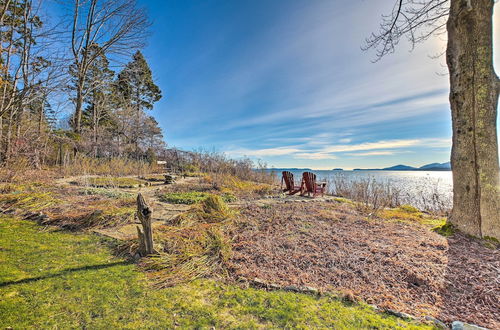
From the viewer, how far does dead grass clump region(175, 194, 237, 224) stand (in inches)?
131

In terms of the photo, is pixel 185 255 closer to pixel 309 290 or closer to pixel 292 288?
pixel 292 288

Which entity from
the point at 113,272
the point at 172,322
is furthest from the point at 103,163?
the point at 172,322

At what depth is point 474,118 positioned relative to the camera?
3.07 metres

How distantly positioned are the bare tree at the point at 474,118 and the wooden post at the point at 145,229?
4371mm

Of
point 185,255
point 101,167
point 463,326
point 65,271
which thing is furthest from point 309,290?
point 101,167

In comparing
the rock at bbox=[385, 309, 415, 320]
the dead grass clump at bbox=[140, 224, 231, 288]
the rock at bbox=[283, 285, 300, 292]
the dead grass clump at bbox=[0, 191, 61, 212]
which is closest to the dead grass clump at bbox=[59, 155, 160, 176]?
the dead grass clump at bbox=[0, 191, 61, 212]

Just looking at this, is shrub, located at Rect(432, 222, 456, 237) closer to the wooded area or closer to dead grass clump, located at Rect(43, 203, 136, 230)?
dead grass clump, located at Rect(43, 203, 136, 230)

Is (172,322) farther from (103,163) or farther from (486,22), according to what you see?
(103,163)

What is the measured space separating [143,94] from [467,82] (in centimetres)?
2317

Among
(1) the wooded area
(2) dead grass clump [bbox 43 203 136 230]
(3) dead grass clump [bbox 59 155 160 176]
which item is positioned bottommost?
(2) dead grass clump [bbox 43 203 136 230]

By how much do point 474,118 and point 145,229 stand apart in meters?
4.71

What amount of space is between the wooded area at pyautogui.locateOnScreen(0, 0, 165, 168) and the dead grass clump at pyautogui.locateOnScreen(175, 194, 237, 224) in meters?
3.48

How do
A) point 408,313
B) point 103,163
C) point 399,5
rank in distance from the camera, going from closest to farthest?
point 408,313 < point 399,5 < point 103,163

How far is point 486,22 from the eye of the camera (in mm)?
3004
